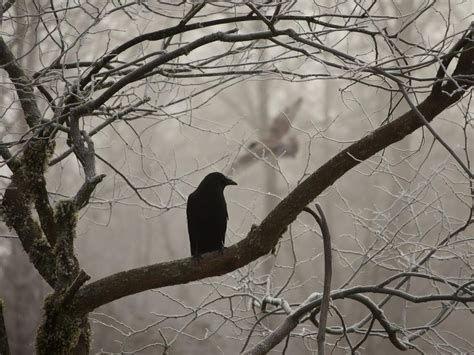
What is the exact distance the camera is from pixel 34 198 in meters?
4.01

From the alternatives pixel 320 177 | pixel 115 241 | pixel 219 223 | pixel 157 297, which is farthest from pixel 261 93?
pixel 320 177

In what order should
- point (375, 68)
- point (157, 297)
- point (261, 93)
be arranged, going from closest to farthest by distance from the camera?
point (375, 68), point (261, 93), point (157, 297)

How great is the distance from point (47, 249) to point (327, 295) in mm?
1868

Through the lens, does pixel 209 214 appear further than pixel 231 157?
No

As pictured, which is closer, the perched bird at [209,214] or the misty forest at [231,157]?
the misty forest at [231,157]

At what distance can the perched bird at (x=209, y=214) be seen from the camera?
13.6ft

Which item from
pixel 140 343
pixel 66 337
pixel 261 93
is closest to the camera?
pixel 66 337

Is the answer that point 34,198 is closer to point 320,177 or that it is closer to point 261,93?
point 320,177

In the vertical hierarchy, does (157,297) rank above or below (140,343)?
above

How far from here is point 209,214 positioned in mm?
4297

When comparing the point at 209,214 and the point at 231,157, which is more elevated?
the point at 231,157

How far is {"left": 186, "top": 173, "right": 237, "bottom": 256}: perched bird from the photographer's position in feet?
13.6

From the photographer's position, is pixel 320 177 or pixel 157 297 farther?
pixel 157 297

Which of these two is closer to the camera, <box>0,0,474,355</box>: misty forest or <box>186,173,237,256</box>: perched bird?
<box>0,0,474,355</box>: misty forest
